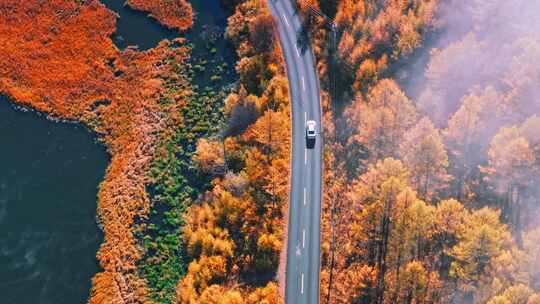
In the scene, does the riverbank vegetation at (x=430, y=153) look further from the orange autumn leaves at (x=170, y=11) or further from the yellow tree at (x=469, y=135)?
the orange autumn leaves at (x=170, y=11)

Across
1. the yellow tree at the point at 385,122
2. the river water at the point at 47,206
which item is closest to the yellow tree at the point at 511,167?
the yellow tree at the point at 385,122

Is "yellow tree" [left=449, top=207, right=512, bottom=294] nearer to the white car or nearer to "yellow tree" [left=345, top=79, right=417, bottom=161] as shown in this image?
"yellow tree" [left=345, top=79, right=417, bottom=161]

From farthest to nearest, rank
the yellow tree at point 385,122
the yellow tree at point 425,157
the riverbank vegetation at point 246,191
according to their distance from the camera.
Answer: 1. the yellow tree at point 385,122
2. the yellow tree at point 425,157
3. the riverbank vegetation at point 246,191

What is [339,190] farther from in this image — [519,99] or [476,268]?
[519,99]

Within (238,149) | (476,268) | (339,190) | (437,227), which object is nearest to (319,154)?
(339,190)

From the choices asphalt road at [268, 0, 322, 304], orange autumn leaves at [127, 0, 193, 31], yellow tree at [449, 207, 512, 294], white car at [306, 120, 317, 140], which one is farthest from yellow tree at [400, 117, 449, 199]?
orange autumn leaves at [127, 0, 193, 31]
